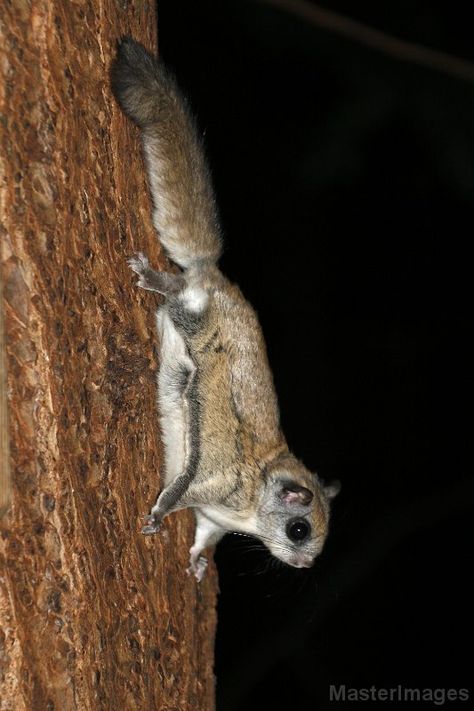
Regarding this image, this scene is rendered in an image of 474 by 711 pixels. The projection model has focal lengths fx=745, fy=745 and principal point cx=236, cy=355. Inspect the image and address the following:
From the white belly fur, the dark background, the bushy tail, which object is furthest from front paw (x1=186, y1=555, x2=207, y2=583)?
the dark background

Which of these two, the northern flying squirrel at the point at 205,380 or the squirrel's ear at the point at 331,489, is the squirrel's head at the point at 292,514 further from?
the squirrel's ear at the point at 331,489

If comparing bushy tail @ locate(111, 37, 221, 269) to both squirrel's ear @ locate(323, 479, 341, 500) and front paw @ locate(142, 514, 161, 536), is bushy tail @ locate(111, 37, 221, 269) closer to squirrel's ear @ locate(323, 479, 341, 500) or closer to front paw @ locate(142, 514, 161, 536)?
front paw @ locate(142, 514, 161, 536)

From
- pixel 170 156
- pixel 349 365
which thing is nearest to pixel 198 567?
pixel 170 156

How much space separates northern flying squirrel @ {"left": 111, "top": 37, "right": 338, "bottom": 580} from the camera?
3184 mm

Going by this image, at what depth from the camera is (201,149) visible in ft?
11.2

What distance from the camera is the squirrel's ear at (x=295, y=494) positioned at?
3600mm

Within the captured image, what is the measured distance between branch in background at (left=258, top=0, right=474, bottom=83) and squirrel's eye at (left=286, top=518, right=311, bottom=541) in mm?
2208

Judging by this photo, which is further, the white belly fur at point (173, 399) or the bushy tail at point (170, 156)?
the white belly fur at point (173, 399)

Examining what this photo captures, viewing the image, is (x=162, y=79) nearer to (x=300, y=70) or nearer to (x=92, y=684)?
(x=92, y=684)

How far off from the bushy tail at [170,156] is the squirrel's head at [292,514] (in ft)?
3.67

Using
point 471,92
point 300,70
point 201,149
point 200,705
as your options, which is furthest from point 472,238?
point 200,705

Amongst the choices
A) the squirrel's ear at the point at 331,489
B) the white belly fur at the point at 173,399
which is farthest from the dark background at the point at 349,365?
the white belly fur at the point at 173,399

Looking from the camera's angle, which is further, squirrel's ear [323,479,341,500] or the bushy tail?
squirrel's ear [323,479,341,500]

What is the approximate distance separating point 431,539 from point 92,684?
7.61 metres
